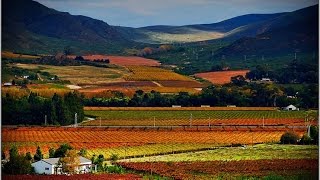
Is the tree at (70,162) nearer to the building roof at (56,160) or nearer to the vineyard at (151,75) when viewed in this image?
the building roof at (56,160)

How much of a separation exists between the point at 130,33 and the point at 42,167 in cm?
193

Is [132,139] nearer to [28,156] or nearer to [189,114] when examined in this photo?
[189,114]

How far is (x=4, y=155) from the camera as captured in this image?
9.70 m

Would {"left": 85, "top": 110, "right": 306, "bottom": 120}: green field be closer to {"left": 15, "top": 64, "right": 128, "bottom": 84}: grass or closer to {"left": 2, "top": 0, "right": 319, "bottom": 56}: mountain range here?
{"left": 15, "top": 64, "right": 128, "bottom": 84}: grass

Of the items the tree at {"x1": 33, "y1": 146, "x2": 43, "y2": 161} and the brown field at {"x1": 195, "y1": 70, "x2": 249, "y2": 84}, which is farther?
the brown field at {"x1": 195, "y1": 70, "x2": 249, "y2": 84}

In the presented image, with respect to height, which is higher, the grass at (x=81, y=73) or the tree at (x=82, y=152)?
the grass at (x=81, y=73)

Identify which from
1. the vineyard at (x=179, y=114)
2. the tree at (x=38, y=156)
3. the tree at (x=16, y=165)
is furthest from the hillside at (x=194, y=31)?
the tree at (x=16, y=165)

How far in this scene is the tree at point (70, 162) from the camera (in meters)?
9.77

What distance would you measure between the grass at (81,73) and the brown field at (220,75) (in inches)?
41.5

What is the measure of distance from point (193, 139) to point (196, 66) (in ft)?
2.94

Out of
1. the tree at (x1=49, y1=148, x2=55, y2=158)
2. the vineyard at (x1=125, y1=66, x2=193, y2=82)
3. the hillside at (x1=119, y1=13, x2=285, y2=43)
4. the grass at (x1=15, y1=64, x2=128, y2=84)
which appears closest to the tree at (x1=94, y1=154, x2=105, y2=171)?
the tree at (x1=49, y1=148, x2=55, y2=158)

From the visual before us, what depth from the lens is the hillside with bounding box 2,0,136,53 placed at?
31.9 feet

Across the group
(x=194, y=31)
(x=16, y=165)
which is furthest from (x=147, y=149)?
(x=16, y=165)

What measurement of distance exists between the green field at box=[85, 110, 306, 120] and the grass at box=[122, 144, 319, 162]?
375 mm
